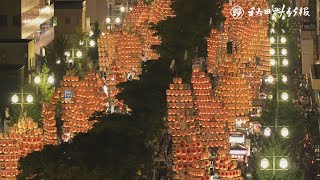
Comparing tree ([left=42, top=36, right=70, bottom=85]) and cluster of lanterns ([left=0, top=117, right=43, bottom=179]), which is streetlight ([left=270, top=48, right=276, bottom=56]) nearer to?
tree ([left=42, top=36, right=70, bottom=85])

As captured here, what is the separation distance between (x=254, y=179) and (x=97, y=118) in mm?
8100

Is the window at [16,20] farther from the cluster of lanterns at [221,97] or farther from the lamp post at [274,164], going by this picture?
the lamp post at [274,164]

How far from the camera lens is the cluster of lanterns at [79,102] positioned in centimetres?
5609

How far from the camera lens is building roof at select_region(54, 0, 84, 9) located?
113125 millimetres

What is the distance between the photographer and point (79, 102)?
190 ft

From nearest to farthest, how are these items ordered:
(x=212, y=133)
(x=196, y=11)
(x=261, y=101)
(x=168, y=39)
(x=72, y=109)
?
1. (x=212, y=133)
2. (x=72, y=109)
3. (x=261, y=101)
4. (x=168, y=39)
5. (x=196, y=11)

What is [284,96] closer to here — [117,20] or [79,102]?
[79,102]

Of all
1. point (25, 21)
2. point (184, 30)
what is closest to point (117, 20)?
point (25, 21)

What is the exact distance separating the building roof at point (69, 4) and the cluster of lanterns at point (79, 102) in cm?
5134

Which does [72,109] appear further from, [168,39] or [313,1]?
[313,1]

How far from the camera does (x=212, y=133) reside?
5206 centimetres

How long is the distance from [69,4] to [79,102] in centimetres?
5780

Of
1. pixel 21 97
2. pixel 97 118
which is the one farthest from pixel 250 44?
pixel 97 118

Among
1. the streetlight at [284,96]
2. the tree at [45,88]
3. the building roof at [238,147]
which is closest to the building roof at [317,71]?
the streetlight at [284,96]
